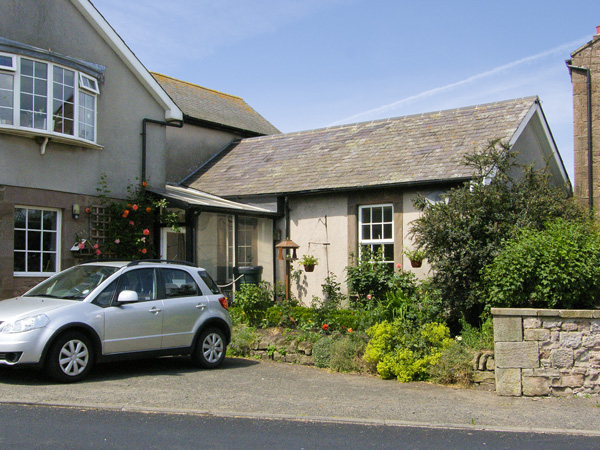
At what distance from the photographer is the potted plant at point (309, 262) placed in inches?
592

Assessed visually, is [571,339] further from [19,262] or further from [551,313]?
[19,262]

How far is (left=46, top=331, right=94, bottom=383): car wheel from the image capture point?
7924 mm

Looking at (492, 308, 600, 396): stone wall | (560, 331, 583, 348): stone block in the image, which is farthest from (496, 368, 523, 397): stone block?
(560, 331, 583, 348): stone block

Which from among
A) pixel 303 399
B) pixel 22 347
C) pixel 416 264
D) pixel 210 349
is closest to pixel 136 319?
pixel 210 349

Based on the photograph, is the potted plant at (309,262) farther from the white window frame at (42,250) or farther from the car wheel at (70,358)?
the car wheel at (70,358)

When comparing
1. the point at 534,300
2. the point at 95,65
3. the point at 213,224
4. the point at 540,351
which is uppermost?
the point at 95,65

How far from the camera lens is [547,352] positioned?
834cm

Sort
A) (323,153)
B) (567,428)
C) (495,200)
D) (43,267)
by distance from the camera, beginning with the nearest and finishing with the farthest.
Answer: (567,428) < (495,200) < (43,267) < (323,153)

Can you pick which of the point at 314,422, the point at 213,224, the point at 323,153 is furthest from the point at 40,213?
the point at 314,422

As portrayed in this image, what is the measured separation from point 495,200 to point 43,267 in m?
9.00

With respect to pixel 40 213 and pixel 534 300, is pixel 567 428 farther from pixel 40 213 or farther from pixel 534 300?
pixel 40 213

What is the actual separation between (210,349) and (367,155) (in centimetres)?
793

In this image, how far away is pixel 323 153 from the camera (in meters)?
17.4

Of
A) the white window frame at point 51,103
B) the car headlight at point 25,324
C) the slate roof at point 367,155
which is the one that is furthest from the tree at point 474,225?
the white window frame at point 51,103
